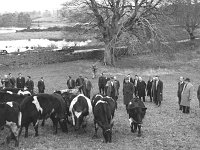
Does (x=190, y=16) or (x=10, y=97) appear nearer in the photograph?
(x=10, y=97)

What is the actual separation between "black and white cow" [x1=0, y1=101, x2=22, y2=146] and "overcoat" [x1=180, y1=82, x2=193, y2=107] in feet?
28.5

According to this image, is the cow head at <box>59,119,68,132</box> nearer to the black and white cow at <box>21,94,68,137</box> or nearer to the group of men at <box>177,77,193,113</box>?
the black and white cow at <box>21,94,68,137</box>

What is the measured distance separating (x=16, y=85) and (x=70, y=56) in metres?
15.9

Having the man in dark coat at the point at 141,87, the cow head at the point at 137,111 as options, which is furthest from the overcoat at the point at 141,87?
the cow head at the point at 137,111

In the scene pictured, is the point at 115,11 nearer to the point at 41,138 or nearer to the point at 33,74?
the point at 33,74

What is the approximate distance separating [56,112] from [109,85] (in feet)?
17.9

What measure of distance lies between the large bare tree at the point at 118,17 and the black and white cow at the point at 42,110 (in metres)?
20.4

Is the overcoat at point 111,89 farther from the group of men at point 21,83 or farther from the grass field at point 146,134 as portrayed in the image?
the group of men at point 21,83

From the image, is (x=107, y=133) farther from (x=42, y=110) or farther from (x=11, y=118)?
(x=11, y=118)

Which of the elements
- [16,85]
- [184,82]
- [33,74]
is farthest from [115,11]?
[184,82]

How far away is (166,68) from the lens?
1398 inches

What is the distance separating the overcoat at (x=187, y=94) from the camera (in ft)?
55.1

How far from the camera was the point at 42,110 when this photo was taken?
13250 mm

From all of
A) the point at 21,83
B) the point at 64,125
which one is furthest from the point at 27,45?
the point at 64,125
